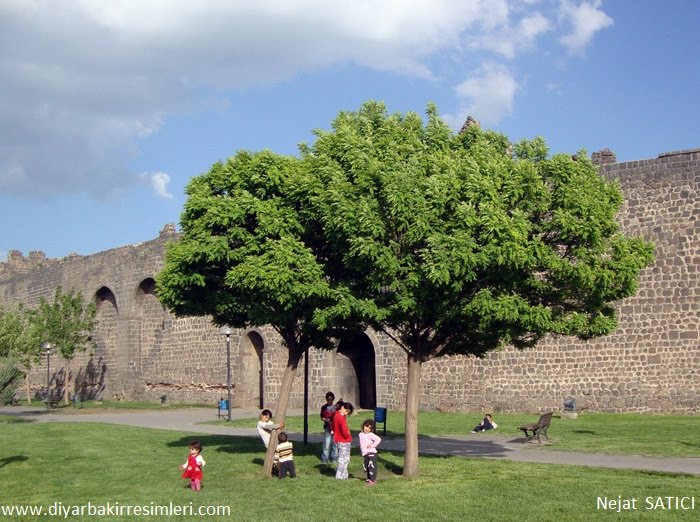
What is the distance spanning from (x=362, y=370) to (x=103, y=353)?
56.8 feet

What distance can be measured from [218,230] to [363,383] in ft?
60.3

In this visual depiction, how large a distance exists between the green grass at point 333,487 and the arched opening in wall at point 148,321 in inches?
877

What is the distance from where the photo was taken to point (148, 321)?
132 feet

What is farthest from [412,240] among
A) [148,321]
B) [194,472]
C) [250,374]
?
[148,321]

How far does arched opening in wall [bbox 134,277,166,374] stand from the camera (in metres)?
39.3

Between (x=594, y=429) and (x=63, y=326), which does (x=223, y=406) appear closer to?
(x=63, y=326)

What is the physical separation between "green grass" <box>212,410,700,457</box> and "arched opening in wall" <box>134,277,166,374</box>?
14327 mm

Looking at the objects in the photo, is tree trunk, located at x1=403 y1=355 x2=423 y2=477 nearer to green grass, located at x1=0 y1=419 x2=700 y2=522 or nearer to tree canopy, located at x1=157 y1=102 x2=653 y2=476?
tree canopy, located at x1=157 y1=102 x2=653 y2=476

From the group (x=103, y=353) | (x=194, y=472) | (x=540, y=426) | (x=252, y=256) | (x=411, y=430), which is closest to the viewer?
(x=194, y=472)

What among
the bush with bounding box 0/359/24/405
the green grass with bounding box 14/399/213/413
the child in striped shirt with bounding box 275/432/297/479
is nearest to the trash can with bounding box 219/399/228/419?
the green grass with bounding box 14/399/213/413

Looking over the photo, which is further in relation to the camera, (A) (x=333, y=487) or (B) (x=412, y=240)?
(A) (x=333, y=487)

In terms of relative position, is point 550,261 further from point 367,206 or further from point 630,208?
point 630,208

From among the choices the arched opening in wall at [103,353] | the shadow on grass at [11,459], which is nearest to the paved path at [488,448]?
the shadow on grass at [11,459]

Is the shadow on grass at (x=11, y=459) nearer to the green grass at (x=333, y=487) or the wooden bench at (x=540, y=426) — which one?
the green grass at (x=333, y=487)
